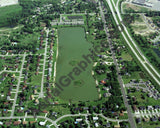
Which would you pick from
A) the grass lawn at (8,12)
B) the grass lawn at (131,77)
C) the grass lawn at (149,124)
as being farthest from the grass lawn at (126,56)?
the grass lawn at (8,12)

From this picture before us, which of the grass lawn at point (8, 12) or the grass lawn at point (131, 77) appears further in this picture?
the grass lawn at point (8, 12)

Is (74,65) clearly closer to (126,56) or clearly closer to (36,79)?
(36,79)

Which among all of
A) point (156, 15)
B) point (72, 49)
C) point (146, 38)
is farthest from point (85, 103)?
point (156, 15)

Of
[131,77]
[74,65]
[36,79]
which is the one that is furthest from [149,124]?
[36,79]

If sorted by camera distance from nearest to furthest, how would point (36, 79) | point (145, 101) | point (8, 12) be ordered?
point (145, 101) → point (36, 79) → point (8, 12)

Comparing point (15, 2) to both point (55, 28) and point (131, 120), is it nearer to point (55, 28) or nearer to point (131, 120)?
point (55, 28)

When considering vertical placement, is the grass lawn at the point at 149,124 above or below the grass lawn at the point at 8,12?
below

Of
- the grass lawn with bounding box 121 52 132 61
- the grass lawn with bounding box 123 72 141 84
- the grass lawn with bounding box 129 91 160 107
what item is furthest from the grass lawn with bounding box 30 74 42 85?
the grass lawn with bounding box 121 52 132 61

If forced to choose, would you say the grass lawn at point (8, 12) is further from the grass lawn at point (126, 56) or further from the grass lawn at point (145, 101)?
the grass lawn at point (145, 101)
